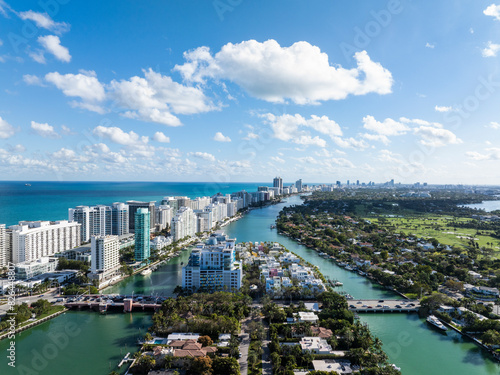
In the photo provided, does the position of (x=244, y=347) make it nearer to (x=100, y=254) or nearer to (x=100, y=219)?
(x=100, y=254)

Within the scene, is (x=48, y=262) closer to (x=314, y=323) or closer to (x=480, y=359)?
(x=314, y=323)

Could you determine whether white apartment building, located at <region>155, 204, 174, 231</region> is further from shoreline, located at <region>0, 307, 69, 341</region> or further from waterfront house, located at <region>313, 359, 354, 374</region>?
waterfront house, located at <region>313, 359, 354, 374</region>

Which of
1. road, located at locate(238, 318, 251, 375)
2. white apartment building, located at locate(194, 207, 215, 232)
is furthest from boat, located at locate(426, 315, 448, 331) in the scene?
white apartment building, located at locate(194, 207, 215, 232)

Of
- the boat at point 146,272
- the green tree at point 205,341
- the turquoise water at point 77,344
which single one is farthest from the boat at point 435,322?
the boat at point 146,272

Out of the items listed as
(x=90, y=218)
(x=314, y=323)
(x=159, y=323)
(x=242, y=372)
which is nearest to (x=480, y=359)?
(x=314, y=323)

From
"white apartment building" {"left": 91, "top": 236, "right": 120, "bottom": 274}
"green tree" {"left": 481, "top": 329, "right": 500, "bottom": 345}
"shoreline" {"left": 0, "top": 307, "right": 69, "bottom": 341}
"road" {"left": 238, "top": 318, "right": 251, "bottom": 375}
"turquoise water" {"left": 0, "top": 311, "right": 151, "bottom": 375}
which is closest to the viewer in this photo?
"road" {"left": 238, "top": 318, "right": 251, "bottom": 375}

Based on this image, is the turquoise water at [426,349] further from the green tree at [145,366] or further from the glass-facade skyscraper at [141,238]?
the glass-facade skyscraper at [141,238]
